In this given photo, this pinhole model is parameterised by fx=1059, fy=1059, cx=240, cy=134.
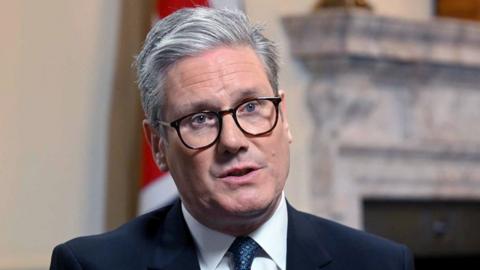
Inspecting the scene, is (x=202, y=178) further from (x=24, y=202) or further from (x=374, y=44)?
(x=374, y=44)

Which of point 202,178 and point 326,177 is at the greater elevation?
point 202,178

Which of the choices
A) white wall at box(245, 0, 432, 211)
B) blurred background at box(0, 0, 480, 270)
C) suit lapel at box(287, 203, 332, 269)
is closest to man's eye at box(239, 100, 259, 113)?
suit lapel at box(287, 203, 332, 269)

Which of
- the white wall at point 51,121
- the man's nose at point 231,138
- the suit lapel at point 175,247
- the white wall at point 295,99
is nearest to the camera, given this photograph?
the man's nose at point 231,138

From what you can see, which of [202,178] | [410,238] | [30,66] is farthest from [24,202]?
[410,238]

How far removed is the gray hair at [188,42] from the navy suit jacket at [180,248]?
0.20 metres

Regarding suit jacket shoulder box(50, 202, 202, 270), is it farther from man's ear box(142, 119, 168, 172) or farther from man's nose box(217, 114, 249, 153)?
man's nose box(217, 114, 249, 153)

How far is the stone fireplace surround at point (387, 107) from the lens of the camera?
12.9 feet

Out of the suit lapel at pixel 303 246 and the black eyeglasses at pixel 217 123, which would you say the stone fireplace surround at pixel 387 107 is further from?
the black eyeglasses at pixel 217 123

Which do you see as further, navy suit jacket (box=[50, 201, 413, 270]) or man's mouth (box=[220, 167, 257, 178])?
navy suit jacket (box=[50, 201, 413, 270])

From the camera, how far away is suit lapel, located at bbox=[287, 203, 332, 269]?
173 centimetres

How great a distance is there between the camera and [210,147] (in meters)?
1.62

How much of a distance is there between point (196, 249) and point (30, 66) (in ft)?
4.97

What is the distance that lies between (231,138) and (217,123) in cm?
4

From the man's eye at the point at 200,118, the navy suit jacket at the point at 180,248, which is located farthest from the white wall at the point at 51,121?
the man's eye at the point at 200,118
